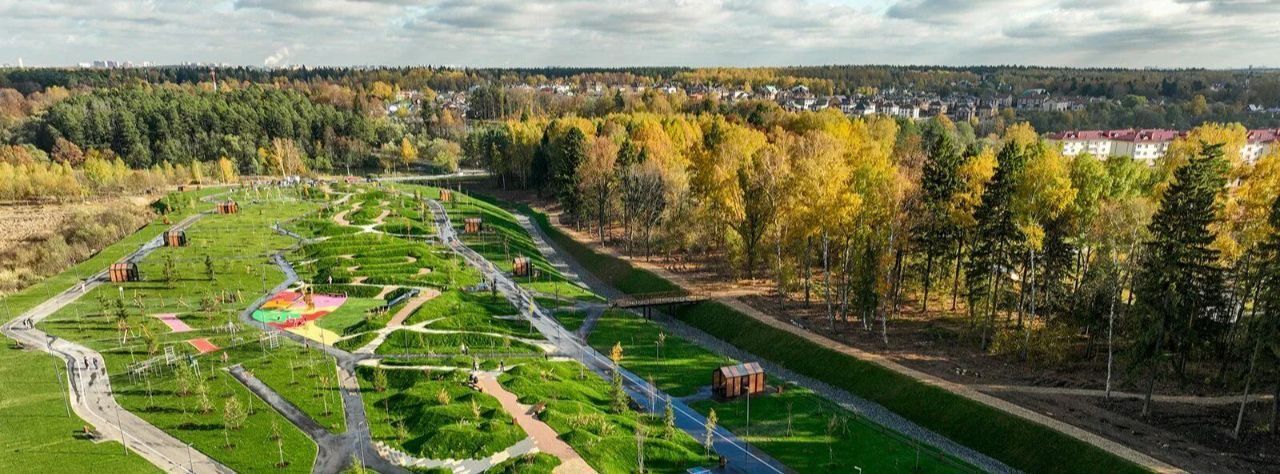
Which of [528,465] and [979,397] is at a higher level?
[979,397]

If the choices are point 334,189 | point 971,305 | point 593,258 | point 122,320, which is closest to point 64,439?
point 122,320

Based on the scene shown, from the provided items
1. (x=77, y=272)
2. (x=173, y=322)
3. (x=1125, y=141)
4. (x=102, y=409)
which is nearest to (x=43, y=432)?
(x=102, y=409)

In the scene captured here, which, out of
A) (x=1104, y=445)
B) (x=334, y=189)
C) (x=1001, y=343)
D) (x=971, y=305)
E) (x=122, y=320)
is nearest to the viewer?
(x=1104, y=445)

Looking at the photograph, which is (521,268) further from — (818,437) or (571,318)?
(818,437)

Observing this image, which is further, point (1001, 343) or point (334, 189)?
point (334, 189)

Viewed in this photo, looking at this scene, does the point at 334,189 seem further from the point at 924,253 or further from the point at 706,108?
the point at 924,253

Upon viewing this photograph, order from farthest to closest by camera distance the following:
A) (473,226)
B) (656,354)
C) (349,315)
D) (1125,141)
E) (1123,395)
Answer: (1125,141) < (473,226) < (349,315) < (656,354) < (1123,395)

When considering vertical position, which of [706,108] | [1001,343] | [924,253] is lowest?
[1001,343]
